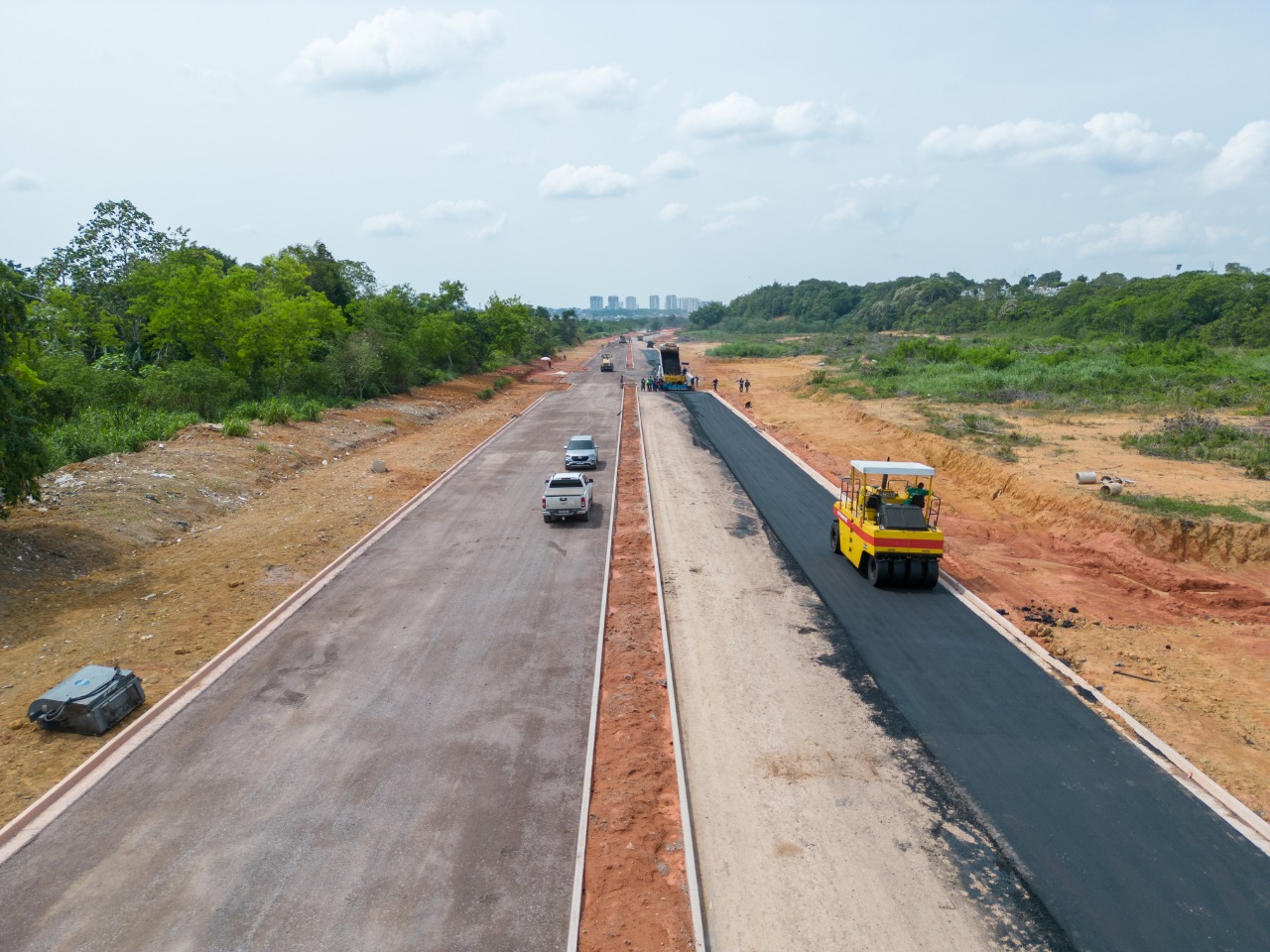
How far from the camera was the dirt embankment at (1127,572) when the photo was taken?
1195 cm

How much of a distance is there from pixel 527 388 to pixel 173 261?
90.0 feet

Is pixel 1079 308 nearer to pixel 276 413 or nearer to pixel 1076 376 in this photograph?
pixel 1076 376

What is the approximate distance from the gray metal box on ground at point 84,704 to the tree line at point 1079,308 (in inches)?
2917

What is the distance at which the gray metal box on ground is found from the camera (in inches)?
431

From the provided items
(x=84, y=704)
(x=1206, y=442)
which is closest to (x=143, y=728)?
(x=84, y=704)

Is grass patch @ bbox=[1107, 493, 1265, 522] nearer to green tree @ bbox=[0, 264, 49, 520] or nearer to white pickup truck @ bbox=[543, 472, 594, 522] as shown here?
white pickup truck @ bbox=[543, 472, 594, 522]

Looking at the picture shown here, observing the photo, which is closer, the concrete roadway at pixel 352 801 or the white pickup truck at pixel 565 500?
the concrete roadway at pixel 352 801

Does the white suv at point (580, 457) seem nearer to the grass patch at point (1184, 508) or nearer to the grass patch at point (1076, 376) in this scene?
the grass patch at point (1184, 508)

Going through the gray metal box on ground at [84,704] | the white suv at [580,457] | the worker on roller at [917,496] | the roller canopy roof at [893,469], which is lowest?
the gray metal box on ground at [84,704]

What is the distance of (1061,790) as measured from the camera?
384 inches

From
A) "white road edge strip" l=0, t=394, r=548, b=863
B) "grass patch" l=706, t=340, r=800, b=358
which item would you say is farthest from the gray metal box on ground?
"grass patch" l=706, t=340, r=800, b=358

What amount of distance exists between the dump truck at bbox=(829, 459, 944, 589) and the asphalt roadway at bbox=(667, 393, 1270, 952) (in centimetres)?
54

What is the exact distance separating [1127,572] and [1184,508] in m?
3.96

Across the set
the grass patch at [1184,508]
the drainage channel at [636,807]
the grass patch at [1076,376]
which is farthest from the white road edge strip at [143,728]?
the grass patch at [1076,376]
